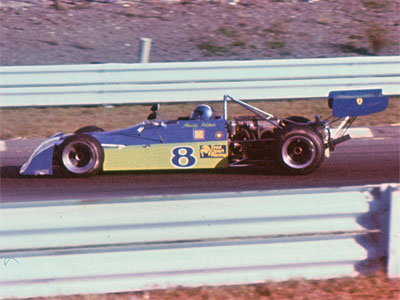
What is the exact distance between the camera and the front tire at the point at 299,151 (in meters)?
7.52

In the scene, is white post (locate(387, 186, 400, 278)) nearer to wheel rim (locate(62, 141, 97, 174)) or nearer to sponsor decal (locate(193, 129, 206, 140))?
sponsor decal (locate(193, 129, 206, 140))

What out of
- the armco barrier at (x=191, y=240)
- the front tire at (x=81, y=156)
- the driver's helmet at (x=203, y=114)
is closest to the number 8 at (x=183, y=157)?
the driver's helmet at (x=203, y=114)

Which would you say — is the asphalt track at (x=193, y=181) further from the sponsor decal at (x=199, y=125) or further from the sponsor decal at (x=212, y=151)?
the sponsor decal at (x=199, y=125)

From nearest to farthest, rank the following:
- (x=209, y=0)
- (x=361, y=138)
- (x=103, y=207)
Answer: (x=103, y=207)
(x=361, y=138)
(x=209, y=0)

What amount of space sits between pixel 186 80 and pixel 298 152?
13.5 feet

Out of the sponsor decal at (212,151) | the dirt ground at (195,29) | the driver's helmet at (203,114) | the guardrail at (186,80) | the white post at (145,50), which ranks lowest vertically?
the sponsor decal at (212,151)

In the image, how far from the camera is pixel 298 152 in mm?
7598

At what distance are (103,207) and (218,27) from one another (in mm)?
13446

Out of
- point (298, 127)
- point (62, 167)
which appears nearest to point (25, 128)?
point (62, 167)

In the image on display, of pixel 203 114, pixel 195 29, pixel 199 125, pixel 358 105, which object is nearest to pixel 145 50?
pixel 195 29

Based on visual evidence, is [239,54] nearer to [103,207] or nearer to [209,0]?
[209,0]

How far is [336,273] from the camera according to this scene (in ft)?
13.8

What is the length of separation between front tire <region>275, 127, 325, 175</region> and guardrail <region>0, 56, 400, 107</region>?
3813 millimetres

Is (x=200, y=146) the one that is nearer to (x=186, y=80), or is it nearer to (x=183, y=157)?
(x=183, y=157)
